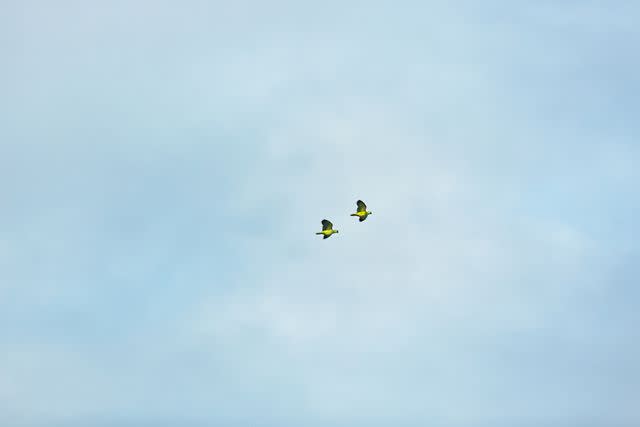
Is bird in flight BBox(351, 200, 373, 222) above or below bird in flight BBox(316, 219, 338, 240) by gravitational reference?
above

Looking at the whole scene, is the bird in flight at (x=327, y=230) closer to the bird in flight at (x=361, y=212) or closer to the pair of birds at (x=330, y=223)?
the pair of birds at (x=330, y=223)

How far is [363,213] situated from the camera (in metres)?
59.0

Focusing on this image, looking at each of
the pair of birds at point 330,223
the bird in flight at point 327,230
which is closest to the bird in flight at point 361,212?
the pair of birds at point 330,223

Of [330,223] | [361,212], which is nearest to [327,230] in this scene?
[330,223]

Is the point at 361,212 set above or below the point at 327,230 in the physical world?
above

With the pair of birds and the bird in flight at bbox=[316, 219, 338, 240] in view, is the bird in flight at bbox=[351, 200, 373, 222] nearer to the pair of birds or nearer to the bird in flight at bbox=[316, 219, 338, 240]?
the pair of birds

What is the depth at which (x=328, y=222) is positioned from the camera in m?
59.3

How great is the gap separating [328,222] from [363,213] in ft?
21.6

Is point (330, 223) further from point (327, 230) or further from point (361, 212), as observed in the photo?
point (361, 212)

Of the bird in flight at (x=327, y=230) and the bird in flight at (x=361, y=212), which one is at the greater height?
the bird in flight at (x=361, y=212)

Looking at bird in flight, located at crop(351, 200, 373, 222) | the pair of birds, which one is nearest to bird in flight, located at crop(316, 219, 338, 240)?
the pair of birds
